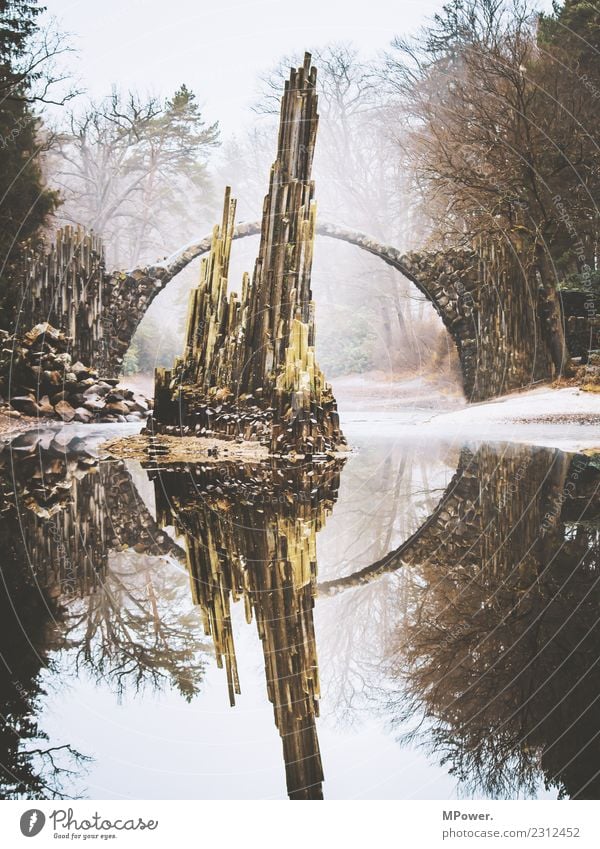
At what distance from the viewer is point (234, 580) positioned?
355cm

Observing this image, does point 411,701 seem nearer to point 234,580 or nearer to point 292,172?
point 234,580

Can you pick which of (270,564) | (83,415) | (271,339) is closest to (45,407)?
(83,415)

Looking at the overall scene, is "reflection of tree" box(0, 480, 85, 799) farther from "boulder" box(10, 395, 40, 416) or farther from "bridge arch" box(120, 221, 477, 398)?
"bridge arch" box(120, 221, 477, 398)

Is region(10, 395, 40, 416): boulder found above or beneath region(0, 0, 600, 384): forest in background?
beneath

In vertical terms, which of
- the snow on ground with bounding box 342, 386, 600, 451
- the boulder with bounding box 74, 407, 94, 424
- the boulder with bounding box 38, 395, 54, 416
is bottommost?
the snow on ground with bounding box 342, 386, 600, 451

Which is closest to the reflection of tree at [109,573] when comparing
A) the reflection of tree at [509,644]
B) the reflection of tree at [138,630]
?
the reflection of tree at [138,630]

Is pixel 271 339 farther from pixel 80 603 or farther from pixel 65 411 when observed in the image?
pixel 80 603

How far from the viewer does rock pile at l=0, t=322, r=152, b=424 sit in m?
5.16

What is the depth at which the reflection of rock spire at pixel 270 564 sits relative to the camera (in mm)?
3045

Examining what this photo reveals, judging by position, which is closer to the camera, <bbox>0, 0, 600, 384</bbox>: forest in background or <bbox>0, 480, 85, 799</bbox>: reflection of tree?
<bbox>0, 480, 85, 799</bbox>: reflection of tree

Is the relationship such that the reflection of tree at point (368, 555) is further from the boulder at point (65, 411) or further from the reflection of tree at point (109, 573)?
the boulder at point (65, 411)

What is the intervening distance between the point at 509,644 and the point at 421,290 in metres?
3.31

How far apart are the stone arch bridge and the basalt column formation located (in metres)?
0.23
